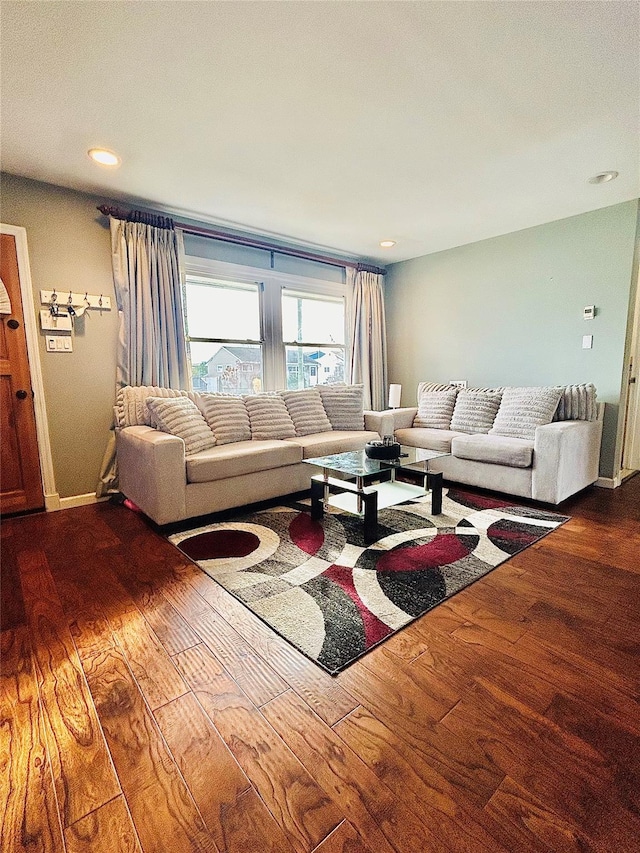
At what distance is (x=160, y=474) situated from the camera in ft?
8.05

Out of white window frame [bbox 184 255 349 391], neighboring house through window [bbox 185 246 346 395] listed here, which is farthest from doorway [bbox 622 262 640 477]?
white window frame [bbox 184 255 349 391]

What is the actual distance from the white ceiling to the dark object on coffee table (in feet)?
6.04

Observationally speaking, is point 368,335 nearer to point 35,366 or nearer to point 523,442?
point 523,442

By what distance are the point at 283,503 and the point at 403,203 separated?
8.46ft

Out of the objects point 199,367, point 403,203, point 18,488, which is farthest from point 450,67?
point 18,488

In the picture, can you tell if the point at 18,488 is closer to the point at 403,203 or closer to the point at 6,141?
the point at 6,141

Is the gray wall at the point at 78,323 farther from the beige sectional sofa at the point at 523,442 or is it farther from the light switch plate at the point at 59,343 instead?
the beige sectional sofa at the point at 523,442

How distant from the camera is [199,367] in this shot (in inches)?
147

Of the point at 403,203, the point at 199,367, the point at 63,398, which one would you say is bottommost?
the point at 63,398

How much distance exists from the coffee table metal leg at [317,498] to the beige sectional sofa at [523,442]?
0.99m

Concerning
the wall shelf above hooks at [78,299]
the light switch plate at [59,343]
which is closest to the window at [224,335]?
the wall shelf above hooks at [78,299]

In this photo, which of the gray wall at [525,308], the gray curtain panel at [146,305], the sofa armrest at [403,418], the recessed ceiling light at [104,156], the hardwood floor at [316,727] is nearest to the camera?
the hardwood floor at [316,727]

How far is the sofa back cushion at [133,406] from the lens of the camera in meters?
3.04

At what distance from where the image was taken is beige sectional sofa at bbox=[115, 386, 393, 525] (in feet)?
8.21
